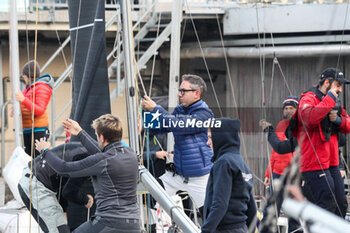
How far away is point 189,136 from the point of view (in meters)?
5.41

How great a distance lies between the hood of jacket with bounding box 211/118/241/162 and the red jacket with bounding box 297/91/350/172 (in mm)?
704

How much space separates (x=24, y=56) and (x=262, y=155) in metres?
6.25

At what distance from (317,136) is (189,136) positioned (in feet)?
3.35

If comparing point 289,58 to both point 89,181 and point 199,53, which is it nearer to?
point 199,53

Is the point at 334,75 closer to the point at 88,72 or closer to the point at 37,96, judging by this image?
the point at 88,72

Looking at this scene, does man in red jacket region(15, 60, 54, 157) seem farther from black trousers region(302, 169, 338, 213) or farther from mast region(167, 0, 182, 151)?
black trousers region(302, 169, 338, 213)

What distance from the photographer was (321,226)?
1.69 meters

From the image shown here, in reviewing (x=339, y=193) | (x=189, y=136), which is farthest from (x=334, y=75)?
(x=189, y=136)

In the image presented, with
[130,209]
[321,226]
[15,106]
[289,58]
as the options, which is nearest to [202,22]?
[289,58]

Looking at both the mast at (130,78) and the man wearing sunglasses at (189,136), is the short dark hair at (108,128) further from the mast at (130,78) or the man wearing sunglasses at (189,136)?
the mast at (130,78)

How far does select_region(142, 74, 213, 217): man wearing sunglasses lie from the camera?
529cm

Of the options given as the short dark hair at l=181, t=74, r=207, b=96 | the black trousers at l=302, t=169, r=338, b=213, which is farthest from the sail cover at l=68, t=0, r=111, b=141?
the black trousers at l=302, t=169, r=338, b=213

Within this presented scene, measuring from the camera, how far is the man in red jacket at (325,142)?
4.89m

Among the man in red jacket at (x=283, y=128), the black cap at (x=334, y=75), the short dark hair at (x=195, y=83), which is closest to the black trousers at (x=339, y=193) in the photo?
the man in red jacket at (x=283, y=128)
